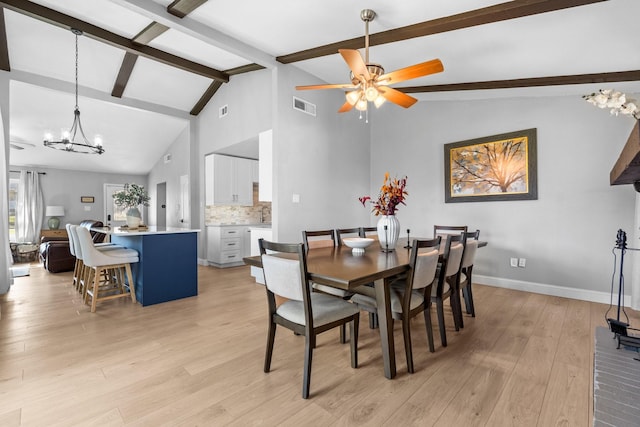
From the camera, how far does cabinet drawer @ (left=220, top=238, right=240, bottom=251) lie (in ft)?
18.6

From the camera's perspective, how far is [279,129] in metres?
4.12

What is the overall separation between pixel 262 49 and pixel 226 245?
3477mm

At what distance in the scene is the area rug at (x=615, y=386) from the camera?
1.48m

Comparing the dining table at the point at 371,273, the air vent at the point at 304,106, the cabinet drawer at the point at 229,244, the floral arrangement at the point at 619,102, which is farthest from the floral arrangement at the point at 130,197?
the floral arrangement at the point at 619,102

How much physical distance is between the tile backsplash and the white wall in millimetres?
3637

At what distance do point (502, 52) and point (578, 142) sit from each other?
5.21 ft

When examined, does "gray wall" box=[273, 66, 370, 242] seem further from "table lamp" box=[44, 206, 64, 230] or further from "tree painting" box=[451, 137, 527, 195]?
"table lamp" box=[44, 206, 64, 230]

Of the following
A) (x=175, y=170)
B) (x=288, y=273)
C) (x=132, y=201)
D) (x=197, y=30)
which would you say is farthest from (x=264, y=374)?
(x=175, y=170)

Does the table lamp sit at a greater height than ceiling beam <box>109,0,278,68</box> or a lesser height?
lesser

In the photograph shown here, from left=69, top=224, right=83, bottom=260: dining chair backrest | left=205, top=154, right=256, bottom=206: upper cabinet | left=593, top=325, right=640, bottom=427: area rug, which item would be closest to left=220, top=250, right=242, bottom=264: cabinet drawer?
left=205, top=154, right=256, bottom=206: upper cabinet

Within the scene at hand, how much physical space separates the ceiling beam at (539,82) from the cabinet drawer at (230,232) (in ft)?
12.6

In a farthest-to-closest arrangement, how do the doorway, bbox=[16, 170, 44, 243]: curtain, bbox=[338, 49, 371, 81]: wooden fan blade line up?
the doorway
bbox=[16, 170, 44, 243]: curtain
bbox=[338, 49, 371, 81]: wooden fan blade

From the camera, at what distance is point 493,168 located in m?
4.12

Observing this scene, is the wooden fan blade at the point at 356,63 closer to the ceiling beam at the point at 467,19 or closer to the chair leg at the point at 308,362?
the ceiling beam at the point at 467,19
